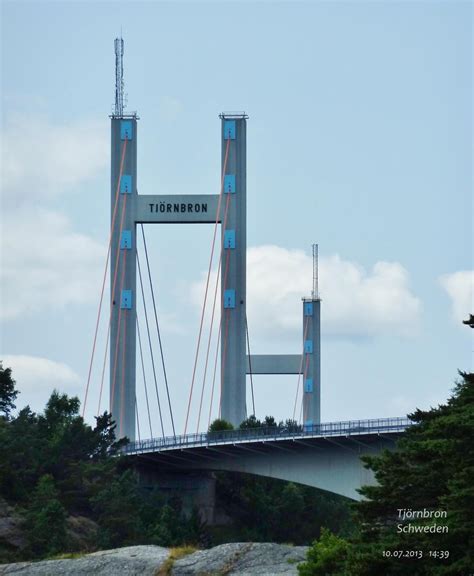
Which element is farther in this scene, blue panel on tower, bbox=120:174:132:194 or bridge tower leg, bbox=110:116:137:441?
blue panel on tower, bbox=120:174:132:194

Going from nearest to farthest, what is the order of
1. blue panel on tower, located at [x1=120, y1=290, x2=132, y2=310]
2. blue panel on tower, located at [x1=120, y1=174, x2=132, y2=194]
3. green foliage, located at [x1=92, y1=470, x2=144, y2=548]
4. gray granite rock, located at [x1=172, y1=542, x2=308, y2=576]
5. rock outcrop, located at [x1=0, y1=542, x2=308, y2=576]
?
gray granite rock, located at [x1=172, y1=542, x2=308, y2=576], rock outcrop, located at [x1=0, y1=542, x2=308, y2=576], green foliage, located at [x1=92, y1=470, x2=144, y2=548], blue panel on tower, located at [x1=120, y1=290, x2=132, y2=310], blue panel on tower, located at [x1=120, y1=174, x2=132, y2=194]

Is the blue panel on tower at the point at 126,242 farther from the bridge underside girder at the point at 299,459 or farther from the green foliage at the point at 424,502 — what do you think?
the green foliage at the point at 424,502

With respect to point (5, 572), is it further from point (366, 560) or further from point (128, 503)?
point (128, 503)

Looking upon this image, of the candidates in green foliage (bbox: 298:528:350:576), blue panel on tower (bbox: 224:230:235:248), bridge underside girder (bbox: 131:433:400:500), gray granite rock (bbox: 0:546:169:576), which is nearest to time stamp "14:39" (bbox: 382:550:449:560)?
green foliage (bbox: 298:528:350:576)

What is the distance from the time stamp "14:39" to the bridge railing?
33.3m

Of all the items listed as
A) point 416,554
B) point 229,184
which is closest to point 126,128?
point 229,184

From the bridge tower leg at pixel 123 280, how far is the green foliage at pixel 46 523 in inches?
1011

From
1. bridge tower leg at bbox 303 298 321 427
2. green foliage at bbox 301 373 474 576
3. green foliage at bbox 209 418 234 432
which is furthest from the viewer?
bridge tower leg at bbox 303 298 321 427

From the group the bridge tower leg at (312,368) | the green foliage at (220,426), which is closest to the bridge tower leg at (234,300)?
the green foliage at (220,426)

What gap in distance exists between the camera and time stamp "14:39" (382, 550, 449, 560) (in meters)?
41.2

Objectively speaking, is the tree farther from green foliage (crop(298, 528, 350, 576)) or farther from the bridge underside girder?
green foliage (crop(298, 528, 350, 576))

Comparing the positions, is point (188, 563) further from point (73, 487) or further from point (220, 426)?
point (220, 426)

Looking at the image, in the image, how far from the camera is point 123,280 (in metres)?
103

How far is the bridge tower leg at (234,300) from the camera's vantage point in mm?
102125
